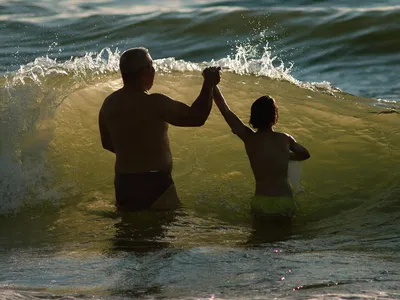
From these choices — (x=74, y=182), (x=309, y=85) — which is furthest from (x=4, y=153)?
(x=309, y=85)

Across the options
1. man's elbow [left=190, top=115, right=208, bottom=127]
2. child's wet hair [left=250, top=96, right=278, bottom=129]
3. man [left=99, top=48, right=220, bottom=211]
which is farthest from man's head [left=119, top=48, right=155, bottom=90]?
child's wet hair [left=250, top=96, right=278, bottom=129]

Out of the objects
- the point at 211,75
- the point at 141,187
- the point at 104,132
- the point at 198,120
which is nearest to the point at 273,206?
the point at 198,120

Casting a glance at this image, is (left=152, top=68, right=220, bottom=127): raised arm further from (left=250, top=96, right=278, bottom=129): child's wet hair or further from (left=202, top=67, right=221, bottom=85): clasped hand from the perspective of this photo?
(left=250, top=96, right=278, bottom=129): child's wet hair

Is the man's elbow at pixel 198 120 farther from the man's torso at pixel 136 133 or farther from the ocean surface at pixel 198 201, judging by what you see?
the ocean surface at pixel 198 201

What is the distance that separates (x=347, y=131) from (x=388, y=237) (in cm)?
312

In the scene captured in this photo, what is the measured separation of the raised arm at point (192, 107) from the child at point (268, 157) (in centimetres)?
30

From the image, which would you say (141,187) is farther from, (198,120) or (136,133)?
(198,120)

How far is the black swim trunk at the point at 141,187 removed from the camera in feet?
22.2

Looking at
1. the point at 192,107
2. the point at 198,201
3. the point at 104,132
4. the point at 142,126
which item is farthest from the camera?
the point at 198,201

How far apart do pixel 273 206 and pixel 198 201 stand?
1141mm

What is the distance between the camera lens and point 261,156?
266 inches

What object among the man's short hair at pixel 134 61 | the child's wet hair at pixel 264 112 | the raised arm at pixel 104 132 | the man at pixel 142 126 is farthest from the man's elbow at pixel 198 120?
the raised arm at pixel 104 132

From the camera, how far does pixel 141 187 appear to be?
22.2 ft

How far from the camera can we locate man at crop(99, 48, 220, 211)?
257 inches
